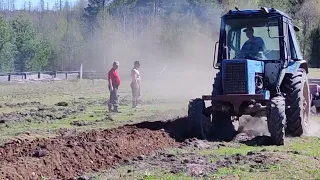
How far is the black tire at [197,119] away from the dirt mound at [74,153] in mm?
591

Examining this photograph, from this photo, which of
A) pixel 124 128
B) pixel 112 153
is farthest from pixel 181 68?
pixel 112 153

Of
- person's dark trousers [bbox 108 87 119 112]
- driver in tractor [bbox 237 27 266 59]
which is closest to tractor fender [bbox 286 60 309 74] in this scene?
driver in tractor [bbox 237 27 266 59]

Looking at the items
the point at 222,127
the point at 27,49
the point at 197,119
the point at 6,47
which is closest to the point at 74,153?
the point at 197,119

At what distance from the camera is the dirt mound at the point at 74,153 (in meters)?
9.27

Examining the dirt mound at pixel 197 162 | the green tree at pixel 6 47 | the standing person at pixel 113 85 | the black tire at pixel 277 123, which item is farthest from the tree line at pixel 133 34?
the dirt mound at pixel 197 162

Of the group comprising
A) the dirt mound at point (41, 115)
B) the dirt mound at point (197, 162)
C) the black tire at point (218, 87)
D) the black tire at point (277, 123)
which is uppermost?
the black tire at point (218, 87)

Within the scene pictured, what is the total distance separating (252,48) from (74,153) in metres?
5.34

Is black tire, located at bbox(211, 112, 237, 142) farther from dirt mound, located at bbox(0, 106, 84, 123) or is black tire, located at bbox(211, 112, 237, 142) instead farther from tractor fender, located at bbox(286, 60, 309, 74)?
dirt mound, located at bbox(0, 106, 84, 123)

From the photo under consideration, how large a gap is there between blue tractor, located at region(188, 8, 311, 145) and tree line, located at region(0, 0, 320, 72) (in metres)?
26.3

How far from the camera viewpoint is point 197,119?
12.8m

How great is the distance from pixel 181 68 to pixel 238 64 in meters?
31.9

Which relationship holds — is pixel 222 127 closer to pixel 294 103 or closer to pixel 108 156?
pixel 294 103

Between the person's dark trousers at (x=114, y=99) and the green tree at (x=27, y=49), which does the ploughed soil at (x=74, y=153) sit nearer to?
the person's dark trousers at (x=114, y=99)

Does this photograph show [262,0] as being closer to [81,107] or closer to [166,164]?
[81,107]
